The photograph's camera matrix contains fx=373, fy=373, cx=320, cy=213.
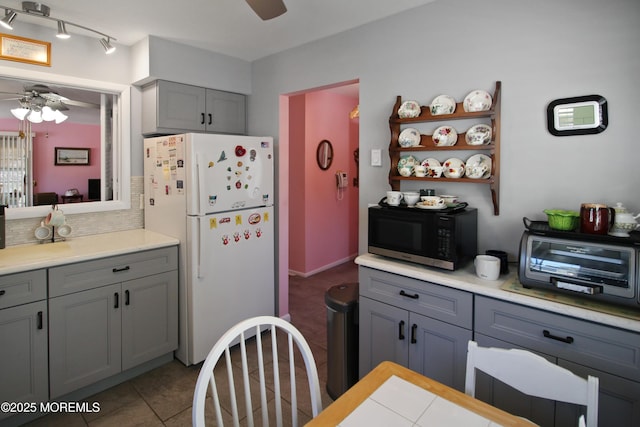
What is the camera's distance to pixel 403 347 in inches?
79.4

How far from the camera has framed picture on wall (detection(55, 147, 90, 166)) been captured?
2.86 meters

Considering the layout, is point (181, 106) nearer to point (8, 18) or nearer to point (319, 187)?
point (8, 18)

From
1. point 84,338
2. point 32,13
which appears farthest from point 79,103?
point 84,338

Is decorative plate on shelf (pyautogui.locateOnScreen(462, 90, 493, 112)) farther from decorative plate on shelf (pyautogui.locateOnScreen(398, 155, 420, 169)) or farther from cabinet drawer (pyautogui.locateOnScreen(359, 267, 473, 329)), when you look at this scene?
cabinet drawer (pyautogui.locateOnScreen(359, 267, 473, 329))

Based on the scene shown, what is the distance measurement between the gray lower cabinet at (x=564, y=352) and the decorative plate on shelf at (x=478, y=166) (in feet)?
2.33

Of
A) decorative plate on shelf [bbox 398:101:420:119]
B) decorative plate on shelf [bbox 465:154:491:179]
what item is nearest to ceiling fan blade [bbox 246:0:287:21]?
decorative plate on shelf [bbox 398:101:420:119]

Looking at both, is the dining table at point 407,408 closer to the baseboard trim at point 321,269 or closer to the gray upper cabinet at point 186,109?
the gray upper cabinet at point 186,109

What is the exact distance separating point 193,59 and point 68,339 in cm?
224

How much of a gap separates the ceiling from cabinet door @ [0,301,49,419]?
1852 mm

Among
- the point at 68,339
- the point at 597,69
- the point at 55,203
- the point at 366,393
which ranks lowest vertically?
the point at 68,339

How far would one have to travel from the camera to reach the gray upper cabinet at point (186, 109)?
2939mm

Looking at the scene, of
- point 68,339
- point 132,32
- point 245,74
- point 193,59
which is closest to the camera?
point 68,339

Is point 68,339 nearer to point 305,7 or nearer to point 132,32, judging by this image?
point 132,32

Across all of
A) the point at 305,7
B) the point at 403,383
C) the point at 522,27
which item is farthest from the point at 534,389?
the point at 305,7
